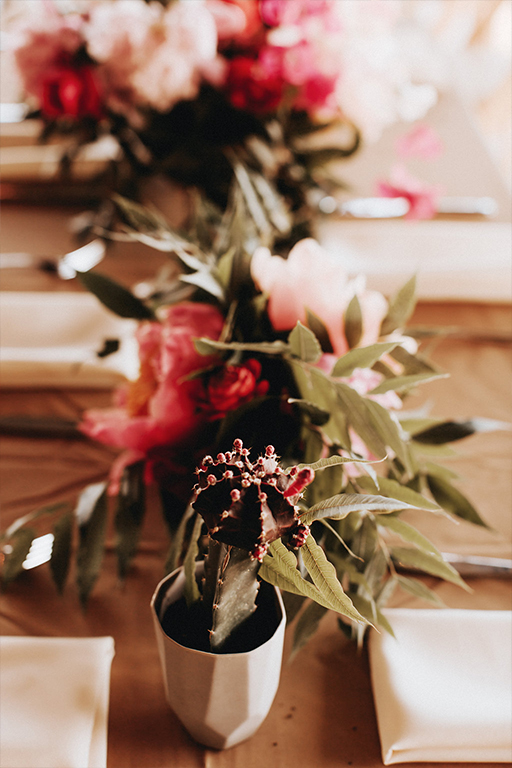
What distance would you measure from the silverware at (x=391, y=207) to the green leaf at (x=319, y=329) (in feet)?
2.14

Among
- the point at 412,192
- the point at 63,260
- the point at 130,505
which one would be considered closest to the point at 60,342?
the point at 63,260

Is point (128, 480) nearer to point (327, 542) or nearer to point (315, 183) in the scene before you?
point (327, 542)

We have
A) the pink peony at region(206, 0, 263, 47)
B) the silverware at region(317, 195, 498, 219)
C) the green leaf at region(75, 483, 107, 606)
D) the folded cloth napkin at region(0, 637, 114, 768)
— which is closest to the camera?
the folded cloth napkin at region(0, 637, 114, 768)

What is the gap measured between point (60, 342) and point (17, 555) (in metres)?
0.37

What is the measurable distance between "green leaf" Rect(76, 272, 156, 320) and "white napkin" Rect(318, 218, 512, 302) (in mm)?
457

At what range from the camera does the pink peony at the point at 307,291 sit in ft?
1.54

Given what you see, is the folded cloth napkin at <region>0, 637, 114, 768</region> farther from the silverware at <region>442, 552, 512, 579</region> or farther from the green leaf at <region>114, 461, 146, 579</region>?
the silverware at <region>442, 552, 512, 579</region>

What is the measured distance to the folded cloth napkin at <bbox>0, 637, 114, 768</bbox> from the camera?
391mm

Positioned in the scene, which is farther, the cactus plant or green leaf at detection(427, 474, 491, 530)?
green leaf at detection(427, 474, 491, 530)

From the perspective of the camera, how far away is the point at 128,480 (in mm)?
528

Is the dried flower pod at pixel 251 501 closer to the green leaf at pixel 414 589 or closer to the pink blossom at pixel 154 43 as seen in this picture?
the green leaf at pixel 414 589

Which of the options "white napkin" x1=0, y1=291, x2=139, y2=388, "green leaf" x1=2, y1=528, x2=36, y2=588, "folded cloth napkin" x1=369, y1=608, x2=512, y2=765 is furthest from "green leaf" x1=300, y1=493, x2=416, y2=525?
"white napkin" x1=0, y1=291, x2=139, y2=388

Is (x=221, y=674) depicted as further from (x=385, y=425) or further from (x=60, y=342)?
(x=60, y=342)

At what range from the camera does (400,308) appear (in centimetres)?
51
